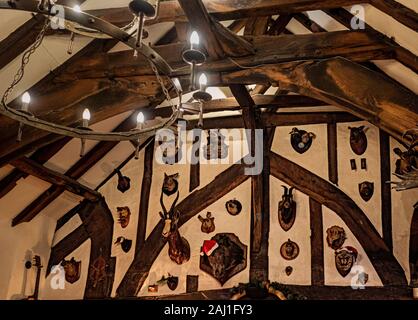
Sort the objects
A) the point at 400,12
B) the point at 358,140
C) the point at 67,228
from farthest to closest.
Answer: the point at 67,228 < the point at 358,140 < the point at 400,12

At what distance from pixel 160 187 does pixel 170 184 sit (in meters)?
0.16

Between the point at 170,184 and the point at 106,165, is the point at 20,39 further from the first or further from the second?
the point at 170,184

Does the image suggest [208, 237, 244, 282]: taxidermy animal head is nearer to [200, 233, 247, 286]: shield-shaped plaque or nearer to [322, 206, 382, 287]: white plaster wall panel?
[200, 233, 247, 286]: shield-shaped plaque

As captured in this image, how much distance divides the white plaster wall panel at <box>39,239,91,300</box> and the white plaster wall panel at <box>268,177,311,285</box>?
2563mm

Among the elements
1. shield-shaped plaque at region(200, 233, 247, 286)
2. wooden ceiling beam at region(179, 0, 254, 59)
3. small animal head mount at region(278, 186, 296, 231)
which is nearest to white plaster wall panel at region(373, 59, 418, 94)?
wooden ceiling beam at region(179, 0, 254, 59)

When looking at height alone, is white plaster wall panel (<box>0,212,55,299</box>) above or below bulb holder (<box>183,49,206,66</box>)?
below

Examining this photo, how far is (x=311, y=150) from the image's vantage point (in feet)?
20.8

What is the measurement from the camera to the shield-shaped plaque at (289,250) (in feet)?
19.8

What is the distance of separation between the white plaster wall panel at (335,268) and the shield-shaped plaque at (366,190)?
0.39m

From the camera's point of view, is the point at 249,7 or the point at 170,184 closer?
the point at 249,7

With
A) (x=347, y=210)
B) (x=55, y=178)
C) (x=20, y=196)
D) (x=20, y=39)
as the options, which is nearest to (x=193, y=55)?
(x=20, y=39)

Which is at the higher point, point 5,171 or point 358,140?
point 358,140

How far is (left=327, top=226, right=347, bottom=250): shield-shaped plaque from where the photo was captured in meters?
5.86
